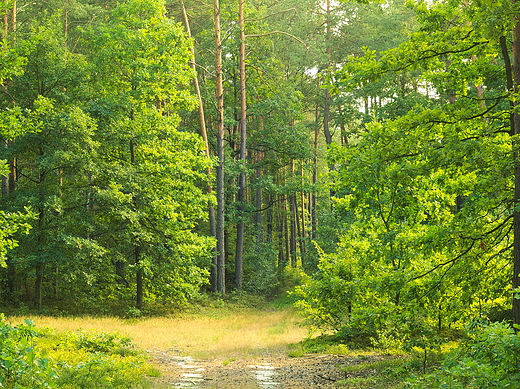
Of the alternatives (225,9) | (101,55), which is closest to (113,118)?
(101,55)

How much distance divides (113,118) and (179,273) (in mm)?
6948

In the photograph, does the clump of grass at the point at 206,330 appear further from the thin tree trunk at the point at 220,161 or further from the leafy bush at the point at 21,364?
the leafy bush at the point at 21,364

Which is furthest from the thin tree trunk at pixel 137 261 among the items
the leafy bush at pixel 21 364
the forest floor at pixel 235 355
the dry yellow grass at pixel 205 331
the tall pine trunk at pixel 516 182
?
the tall pine trunk at pixel 516 182

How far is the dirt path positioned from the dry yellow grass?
1.13 meters

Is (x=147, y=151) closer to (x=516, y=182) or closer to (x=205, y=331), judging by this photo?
(x=205, y=331)

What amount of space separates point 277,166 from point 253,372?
23.0 m

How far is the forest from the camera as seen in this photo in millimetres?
7402

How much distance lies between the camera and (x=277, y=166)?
32094mm

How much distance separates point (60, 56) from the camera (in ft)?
61.0

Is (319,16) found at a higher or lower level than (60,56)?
higher

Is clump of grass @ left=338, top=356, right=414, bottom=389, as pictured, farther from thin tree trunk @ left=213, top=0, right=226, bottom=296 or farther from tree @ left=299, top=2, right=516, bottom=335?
thin tree trunk @ left=213, top=0, right=226, bottom=296

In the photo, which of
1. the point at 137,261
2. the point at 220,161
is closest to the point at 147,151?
the point at 137,261

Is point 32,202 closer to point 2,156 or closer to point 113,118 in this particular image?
point 2,156

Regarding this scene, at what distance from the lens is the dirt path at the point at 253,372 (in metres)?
8.39
